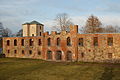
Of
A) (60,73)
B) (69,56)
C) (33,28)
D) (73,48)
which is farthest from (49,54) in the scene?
(33,28)

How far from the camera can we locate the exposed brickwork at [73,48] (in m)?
27.8

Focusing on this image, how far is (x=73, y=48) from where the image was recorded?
3045 cm

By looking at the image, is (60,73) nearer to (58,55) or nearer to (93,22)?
(58,55)

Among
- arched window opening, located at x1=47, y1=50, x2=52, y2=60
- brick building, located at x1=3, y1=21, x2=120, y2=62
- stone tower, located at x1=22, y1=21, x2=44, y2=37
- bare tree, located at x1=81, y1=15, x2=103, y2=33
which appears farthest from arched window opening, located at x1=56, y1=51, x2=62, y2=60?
stone tower, located at x1=22, y1=21, x2=44, y2=37

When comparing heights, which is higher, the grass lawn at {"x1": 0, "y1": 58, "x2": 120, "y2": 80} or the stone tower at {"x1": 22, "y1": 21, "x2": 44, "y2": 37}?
the stone tower at {"x1": 22, "y1": 21, "x2": 44, "y2": 37}

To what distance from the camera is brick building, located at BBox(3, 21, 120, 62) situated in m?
27.9

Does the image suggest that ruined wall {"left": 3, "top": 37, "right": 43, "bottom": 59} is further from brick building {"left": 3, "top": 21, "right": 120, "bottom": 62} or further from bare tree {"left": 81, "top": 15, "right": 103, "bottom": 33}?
bare tree {"left": 81, "top": 15, "right": 103, "bottom": 33}

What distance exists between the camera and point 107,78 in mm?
16172

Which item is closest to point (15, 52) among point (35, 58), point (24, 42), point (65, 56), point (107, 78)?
point (24, 42)

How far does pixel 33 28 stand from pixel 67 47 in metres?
30.9

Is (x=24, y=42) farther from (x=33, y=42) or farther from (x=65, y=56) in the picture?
(x=65, y=56)

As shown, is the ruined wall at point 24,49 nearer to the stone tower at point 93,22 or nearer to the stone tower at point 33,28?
the stone tower at point 93,22

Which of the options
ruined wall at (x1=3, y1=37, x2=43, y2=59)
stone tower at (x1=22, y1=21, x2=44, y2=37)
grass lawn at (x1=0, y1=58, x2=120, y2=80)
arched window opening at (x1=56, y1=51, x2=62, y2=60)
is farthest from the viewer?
stone tower at (x1=22, y1=21, x2=44, y2=37)

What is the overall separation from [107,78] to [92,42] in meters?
13.4
